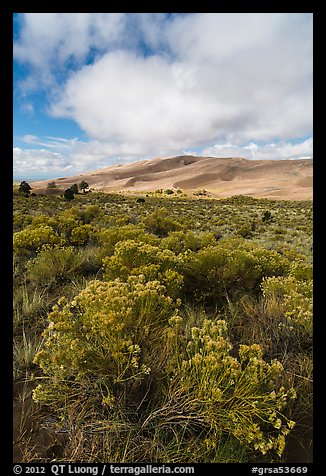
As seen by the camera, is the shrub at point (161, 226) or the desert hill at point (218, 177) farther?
the desert hill at point (218, 177)

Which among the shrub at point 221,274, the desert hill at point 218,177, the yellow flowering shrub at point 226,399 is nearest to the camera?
the yellow flowering shrub at point 226,399

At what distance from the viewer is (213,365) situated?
5.34 ft

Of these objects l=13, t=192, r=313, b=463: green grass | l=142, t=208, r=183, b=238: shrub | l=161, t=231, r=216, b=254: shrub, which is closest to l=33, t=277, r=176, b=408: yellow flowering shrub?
l=13, t=192, r=313, b=463: green grass

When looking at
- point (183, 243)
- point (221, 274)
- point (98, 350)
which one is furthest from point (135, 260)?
point (183, 243)

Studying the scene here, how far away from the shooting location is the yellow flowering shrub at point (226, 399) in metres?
1.55

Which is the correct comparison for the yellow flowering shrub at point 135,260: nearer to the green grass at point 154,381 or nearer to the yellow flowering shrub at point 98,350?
the green grass at point 154,381

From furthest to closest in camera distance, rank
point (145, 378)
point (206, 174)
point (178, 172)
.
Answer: point (178, 172) < point (206, 174) < point (145, 378)

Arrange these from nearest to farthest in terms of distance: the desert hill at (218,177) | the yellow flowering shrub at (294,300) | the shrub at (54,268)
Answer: the yellow flowering shrub at (294,300), the shrub at (54,268), the desert hill at (218,177)

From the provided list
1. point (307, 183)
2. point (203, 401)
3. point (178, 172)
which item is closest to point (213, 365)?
point (203, 401)

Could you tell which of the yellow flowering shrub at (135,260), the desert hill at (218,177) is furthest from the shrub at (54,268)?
the desert hill at (218,177)

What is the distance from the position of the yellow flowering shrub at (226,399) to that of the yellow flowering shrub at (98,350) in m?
0.34

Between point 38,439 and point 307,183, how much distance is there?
9569 cm

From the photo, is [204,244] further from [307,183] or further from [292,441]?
[307,183]
